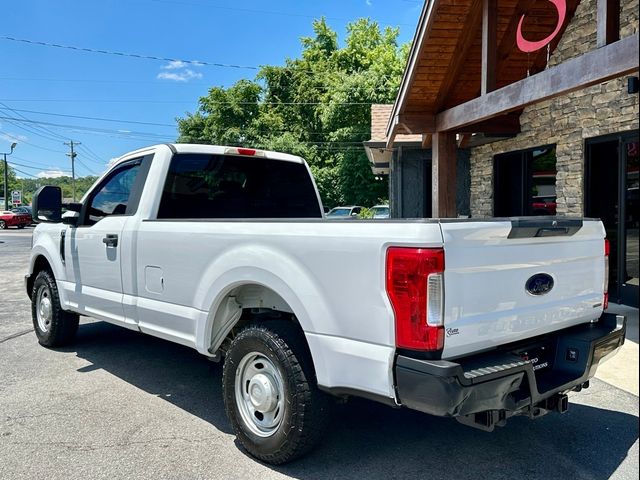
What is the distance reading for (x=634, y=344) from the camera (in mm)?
1203

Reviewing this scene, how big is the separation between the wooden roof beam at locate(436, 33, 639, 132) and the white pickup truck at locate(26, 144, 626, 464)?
286cm

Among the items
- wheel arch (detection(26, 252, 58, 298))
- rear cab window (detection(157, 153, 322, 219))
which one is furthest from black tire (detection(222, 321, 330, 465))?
wheel arch (detection(26, 252, 58, 298))

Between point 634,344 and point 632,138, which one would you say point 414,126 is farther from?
point 634,344

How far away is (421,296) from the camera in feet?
8.18

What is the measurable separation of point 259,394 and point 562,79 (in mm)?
5143

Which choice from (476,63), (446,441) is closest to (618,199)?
(476,63)

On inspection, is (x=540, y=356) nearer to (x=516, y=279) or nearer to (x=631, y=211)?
(x=516, y=279)

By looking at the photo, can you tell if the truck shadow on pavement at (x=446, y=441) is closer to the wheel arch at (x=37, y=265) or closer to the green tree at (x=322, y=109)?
the wheel arch at (x=37, y=265)

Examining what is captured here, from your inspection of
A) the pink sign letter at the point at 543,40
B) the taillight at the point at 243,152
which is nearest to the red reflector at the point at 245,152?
the taillight at the point at 243,152

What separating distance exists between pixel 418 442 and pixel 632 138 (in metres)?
6.01

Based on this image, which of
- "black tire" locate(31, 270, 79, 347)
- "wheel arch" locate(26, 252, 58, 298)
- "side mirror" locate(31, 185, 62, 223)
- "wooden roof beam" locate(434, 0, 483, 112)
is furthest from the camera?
"wooden roof beam" locate(434, 0, 483, 112)

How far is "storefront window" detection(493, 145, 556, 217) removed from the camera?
9484mm

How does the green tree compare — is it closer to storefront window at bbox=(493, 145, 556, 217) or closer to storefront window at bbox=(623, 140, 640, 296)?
storefront window at bbox=(493, 145, 556, 217)

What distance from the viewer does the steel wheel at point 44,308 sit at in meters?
5.83
